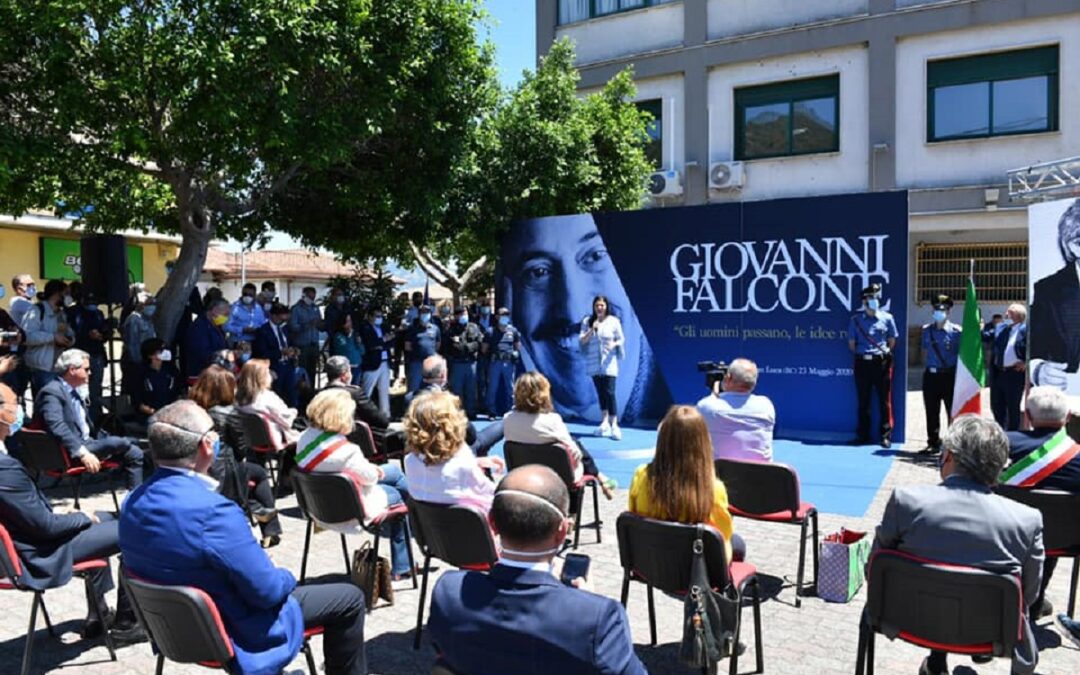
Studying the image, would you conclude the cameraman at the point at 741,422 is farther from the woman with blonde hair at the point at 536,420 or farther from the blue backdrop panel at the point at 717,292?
the blue backdrop panel at the point at 717,292

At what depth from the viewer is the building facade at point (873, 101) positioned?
17922 millimetres

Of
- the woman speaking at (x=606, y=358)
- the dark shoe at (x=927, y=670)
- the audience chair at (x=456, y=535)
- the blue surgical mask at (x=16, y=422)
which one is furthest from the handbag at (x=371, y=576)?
the woman speaking at (x=606, y=358)

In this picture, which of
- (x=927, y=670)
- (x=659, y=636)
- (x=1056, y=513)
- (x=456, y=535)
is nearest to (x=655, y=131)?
(x=1056, y=513)

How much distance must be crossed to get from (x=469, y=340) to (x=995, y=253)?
1385 cm

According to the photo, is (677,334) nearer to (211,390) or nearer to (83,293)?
(211,390)

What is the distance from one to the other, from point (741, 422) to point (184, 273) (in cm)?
870

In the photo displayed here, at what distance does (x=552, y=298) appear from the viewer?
13.5m

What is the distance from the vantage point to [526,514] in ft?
7.80

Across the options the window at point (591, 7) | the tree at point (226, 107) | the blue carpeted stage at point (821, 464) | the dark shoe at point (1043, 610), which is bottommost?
the blue carpeted stage at point (821, 464)

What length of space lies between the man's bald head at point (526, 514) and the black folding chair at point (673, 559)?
56.5 inches

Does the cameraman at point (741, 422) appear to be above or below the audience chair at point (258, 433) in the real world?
above

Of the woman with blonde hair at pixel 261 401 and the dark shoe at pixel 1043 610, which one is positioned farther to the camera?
the woman with blonde hair at pixel 261 401

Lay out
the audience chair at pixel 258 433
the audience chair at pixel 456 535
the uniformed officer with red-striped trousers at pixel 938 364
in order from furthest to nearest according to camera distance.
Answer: the uniformed officer with red-striped trousers at pixel 938 364 < the audience chair at pixel 258 433 < the audience chair at pixel 456 535

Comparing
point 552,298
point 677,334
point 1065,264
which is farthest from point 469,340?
point 1065,264
